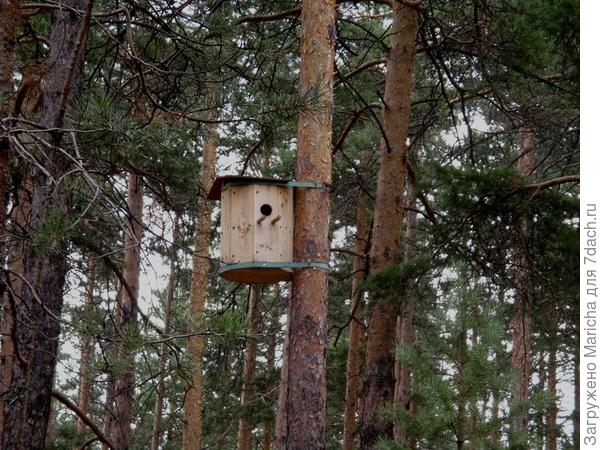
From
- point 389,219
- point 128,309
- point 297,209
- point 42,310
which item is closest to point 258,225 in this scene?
point 297,209

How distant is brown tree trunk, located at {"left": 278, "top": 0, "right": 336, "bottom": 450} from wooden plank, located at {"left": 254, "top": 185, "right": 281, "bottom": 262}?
146 mm

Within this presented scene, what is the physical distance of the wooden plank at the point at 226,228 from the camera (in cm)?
492

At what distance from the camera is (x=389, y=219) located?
7.59m

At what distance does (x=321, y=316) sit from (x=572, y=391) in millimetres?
19568

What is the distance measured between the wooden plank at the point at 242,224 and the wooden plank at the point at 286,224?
0.61ft

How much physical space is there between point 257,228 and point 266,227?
0.06 metres

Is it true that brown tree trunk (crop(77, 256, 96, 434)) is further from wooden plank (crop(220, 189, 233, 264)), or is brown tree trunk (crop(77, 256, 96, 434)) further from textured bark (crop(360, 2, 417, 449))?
textured bark (crop(360, 2, 417, 449))

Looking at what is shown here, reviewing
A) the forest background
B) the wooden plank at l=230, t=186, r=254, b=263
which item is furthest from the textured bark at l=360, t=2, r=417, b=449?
the wooden plank at l=230, t=186, r=254, b=263

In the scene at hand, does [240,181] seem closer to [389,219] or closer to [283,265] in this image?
[283,265]

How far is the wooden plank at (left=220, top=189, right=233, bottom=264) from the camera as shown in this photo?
16.1 ft

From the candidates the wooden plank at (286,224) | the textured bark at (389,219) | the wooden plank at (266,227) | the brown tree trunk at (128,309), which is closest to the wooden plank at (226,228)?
the wooden plank at (266,227)

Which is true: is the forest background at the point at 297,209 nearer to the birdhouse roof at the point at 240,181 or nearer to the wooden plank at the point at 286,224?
the wooden plank at the point at 286,224
